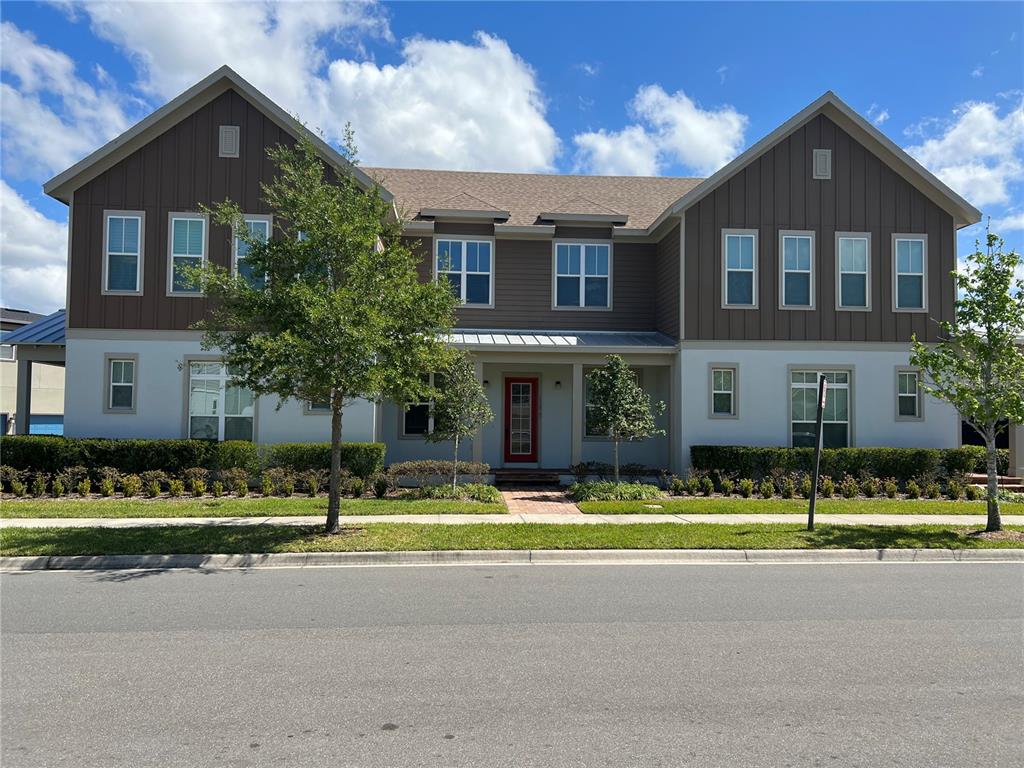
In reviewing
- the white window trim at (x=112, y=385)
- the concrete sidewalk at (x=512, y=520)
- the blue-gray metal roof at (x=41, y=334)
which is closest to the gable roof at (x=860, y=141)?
the concrete sidewalk at (x=512, y=520)

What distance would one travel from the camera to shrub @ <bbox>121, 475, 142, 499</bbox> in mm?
14469

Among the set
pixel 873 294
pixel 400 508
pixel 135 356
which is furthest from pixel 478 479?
pixel 873 294

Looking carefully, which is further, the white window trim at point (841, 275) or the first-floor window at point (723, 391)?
the white window trim at point (841, 275)

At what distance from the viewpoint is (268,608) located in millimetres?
7184

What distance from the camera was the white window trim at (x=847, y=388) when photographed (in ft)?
58.1

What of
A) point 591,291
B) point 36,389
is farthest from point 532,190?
point 36,389

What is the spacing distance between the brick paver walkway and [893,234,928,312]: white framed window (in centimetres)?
969

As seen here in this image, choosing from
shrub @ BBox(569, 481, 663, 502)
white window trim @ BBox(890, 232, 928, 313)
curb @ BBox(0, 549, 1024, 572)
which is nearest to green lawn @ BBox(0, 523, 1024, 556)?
curb @ BBox(0, 549, 1024, 572)

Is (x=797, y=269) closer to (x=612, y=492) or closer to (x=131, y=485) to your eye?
(x=612, y=492)

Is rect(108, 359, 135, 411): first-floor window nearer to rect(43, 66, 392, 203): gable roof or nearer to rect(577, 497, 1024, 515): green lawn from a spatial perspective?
rect(43, 66, 392, 203): gable roof

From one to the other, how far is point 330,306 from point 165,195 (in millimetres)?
9702

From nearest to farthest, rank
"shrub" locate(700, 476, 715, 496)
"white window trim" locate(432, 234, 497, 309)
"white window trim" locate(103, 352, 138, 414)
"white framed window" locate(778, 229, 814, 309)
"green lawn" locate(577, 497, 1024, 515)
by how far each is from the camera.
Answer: "green lawn" locate(577, 497, 1024, 515), "shrub" locate(700, 476, 715, 496), "white window trim" locate(103, 352, 138, 414), "white framed window" locate(778, 229, 814, 309), "white window trim" locate(432, 234, 497, 309)

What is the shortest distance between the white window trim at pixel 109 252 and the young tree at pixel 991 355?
15983 millimetres

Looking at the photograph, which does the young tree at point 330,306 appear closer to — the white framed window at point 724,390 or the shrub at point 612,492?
the shrub at point 612,492
